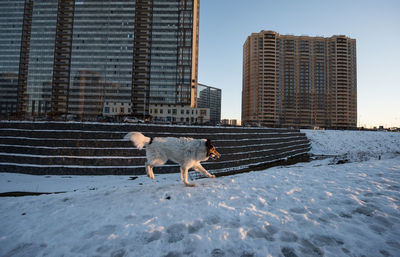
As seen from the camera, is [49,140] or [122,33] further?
[122,33]

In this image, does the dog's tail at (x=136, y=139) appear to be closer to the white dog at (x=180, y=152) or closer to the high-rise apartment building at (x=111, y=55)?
the white dog at (x=180, y=152)

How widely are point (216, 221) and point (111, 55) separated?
3738 inches

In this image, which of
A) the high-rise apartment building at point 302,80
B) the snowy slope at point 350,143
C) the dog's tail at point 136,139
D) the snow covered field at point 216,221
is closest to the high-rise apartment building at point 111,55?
the snowy slope at point 350,143

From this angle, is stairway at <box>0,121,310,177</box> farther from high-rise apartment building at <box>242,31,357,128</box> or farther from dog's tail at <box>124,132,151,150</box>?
high-rise apartment building at <box>242,31,357,128</box>

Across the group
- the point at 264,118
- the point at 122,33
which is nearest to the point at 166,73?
the point at 122,33

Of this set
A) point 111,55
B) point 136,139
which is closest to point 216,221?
point 136,139

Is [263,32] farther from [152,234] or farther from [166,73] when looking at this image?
[152,234]

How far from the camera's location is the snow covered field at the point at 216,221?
3.06m

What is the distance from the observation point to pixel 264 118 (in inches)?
4970

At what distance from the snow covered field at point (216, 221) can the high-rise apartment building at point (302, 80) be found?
126 meters

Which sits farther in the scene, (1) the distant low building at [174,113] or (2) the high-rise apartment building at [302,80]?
(2) the high-rise apartment building at [302,80]

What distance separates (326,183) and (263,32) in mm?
146460

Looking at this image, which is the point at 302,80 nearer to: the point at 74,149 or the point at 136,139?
the point at 74,149

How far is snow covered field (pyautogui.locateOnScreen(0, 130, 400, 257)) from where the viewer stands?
10.0ft
